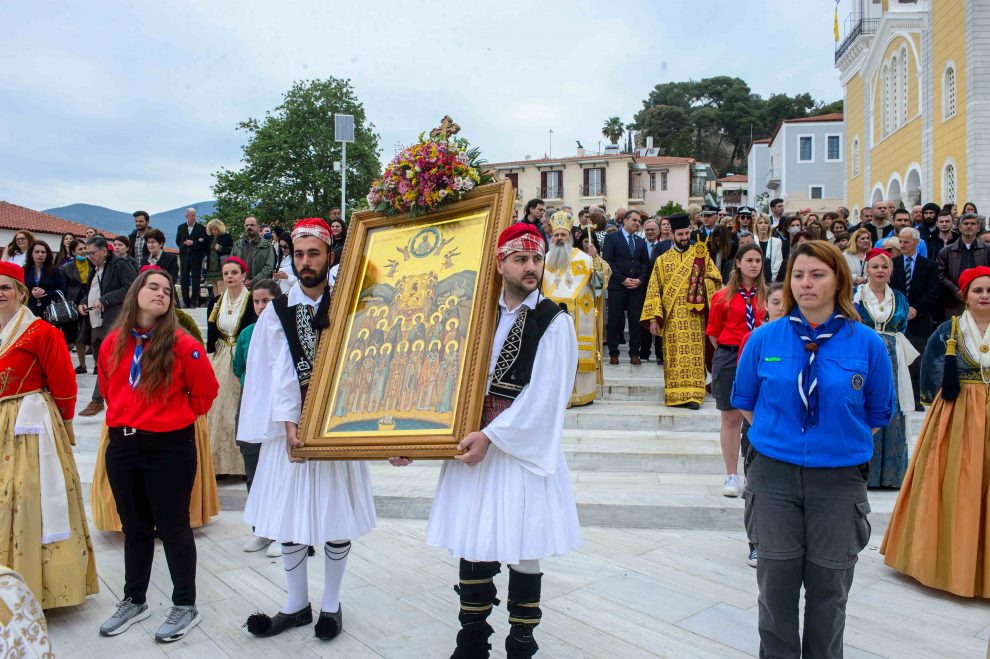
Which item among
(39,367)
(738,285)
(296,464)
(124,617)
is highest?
(738,285)

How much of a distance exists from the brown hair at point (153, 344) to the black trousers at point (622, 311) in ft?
24.5

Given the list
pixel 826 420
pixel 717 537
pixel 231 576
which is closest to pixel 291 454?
pixel 231 576

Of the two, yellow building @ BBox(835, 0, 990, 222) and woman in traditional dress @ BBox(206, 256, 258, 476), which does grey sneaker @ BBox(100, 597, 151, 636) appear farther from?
yellow building @ BBox(835, 0, 990, 222)

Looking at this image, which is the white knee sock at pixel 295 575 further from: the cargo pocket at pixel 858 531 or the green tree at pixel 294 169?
the green tree at pixel 294 169

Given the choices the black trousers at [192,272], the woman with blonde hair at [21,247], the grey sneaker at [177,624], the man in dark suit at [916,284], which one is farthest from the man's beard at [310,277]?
the black trousers at [192,272]

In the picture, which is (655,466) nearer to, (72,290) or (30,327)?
(30,327)

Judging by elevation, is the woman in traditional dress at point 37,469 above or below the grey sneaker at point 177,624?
above

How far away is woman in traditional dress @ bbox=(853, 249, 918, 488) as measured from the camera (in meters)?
6.37

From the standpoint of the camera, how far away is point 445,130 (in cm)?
402

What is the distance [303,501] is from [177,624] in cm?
115

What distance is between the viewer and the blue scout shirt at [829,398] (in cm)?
304

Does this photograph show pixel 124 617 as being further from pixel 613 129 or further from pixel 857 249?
pixel 613 129

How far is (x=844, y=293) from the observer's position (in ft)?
10.3

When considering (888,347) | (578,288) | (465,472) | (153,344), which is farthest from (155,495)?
(578,288)
